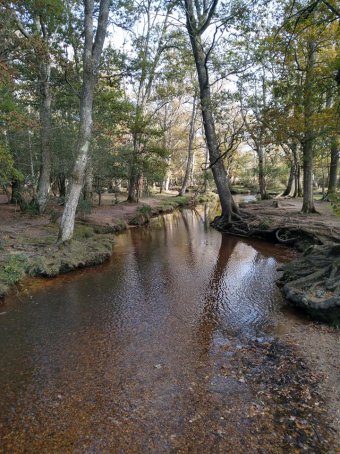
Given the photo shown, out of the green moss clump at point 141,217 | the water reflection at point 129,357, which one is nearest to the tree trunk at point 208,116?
the green moss clump at point 141,217

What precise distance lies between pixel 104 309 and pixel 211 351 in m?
2.92

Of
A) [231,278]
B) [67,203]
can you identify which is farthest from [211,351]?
[67,203]

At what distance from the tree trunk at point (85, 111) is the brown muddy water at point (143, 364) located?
222 centimetres

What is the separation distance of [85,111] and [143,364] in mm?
8759

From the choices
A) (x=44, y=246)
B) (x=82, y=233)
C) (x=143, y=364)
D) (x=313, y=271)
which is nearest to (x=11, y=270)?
(x=44, y=246)

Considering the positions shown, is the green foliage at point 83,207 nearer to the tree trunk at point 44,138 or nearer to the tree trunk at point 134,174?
the tree trunk at point 44,138

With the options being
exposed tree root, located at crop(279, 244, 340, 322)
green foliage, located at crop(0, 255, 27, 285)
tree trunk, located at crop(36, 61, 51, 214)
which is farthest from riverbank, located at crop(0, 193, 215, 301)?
exposed tree root, located at crop(279, 244, 340, 322)

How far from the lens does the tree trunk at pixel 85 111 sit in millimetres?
10273

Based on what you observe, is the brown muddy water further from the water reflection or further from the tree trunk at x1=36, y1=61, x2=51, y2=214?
the tree trunk at x1=36, y1=61, x2=51, y2=214

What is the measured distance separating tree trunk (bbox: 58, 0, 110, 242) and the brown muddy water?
2218mm

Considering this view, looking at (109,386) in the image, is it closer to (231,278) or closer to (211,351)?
(211,351)

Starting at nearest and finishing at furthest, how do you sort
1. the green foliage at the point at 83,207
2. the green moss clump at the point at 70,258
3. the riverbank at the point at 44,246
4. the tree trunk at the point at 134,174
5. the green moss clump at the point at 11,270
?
the green moss clump at the point at 11,270, the riverbank at the point at 44,246, the green moss clump at the point at 70,258, the green foliage at the point at 83,207, the tree trunk at the point at 134,174

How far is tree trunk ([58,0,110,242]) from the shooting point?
10.3 meters

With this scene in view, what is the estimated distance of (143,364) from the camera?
189 inches
